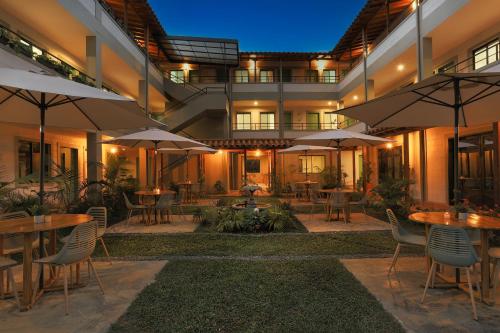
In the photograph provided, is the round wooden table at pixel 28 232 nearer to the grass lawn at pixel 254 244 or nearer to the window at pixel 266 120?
the grass lawn at pixel 254 244

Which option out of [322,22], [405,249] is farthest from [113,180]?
[322,22]

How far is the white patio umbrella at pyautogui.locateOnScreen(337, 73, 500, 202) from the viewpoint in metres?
4.30

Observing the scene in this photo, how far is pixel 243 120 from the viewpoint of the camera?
2247 centimetres

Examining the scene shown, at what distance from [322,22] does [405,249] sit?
426 feet

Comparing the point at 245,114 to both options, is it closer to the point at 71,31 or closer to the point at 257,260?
the point at 71,31

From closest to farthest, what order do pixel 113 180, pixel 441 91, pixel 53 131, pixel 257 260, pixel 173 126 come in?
pixel 441 91 < pixel 257 260 < pixel 113 180 < pixel 53 131 < pixel 173 126

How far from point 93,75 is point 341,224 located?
9592 mm

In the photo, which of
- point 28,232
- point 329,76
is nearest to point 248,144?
point 329,76

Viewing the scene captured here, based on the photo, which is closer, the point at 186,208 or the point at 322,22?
the point at 186,208

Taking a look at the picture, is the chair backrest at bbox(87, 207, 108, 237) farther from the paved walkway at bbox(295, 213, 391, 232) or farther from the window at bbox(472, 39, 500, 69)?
the window at bbox(472, 39, 500, 69)

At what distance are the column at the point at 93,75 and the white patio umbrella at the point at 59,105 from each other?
18.3 ft

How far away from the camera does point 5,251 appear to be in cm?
405

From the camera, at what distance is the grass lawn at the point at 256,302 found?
10.3 feet

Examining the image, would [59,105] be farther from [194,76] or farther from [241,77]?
[241,77]
